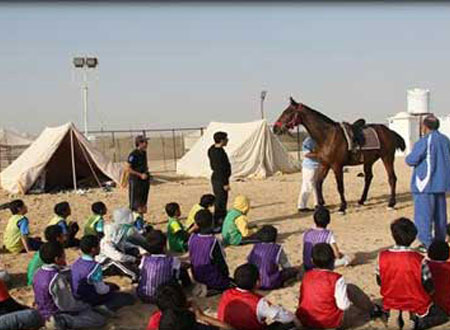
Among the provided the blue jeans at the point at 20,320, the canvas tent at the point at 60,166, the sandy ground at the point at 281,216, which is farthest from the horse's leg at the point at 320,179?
the canvas tent at the point at 60,166

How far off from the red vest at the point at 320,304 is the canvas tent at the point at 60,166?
12.8 meters

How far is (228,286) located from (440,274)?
2.19 metres

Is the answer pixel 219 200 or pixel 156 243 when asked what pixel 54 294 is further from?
pixel 219 200

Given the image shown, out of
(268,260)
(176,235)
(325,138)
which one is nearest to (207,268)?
(268,260)

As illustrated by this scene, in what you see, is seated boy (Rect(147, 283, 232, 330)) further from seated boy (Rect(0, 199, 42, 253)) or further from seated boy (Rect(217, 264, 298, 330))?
seated boy (Rect(0, 199, 42, 253))

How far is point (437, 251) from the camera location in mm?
5480

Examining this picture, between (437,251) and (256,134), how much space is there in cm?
1620

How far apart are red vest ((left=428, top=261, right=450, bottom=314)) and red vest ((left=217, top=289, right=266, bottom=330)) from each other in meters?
1.63

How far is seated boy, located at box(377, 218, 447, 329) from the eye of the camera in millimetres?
5129

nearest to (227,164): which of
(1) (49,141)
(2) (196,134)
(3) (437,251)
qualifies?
(3) (437,251)

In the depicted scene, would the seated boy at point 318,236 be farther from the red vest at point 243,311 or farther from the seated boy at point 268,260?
the red vest at point 243,311

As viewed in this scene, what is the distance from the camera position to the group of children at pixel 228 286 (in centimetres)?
478

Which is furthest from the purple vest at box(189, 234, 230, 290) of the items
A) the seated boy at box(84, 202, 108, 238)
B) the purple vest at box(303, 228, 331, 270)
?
the seated boy at box(84, 202, 108, 238)

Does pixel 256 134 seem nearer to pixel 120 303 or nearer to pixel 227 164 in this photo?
pixel 227 164
